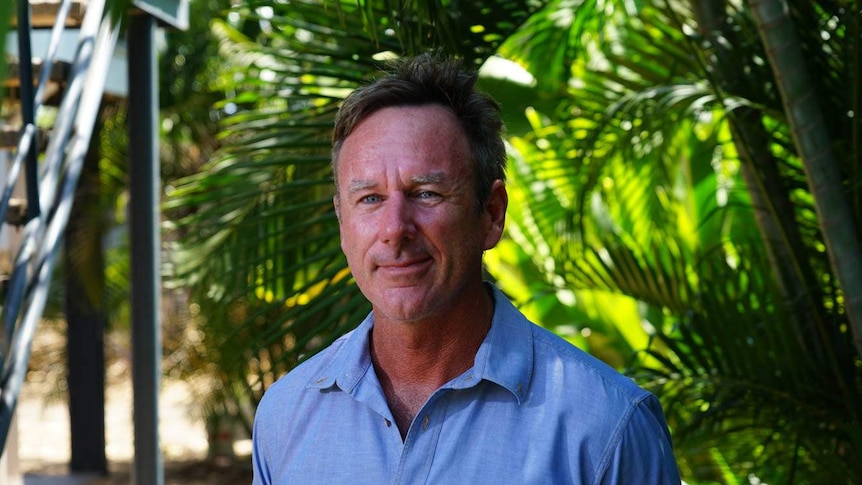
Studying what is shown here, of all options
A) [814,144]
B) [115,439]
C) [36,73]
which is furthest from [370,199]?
[115,439]

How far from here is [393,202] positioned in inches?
57.2

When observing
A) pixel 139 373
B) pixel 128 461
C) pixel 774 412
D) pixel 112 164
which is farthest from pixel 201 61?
pixel 774 412

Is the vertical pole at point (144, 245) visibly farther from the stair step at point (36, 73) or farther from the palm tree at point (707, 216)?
the palm tree at point (707, 216)

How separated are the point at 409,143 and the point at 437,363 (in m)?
0.31

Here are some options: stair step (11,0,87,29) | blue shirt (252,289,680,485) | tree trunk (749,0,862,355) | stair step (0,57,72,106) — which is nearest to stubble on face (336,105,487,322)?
blue shirt (252,289,680,485)

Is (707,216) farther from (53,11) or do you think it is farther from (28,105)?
(53,11)

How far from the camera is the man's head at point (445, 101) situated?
1.51m

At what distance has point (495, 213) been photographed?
5.19 feet

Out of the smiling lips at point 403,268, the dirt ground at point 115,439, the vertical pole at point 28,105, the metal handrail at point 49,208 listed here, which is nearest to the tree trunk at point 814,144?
the smiling lips at point 403,268

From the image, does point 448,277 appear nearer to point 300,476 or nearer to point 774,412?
point 300,476

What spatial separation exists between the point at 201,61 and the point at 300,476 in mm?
7352

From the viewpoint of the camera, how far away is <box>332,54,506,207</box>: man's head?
59.4 inches

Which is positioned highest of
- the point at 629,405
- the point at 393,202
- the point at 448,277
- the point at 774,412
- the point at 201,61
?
the point at 201,61

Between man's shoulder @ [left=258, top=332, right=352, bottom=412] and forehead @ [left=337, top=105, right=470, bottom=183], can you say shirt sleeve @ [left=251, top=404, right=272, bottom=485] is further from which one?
forehead @ [left=337, top=105, right=470, bottom=183]
